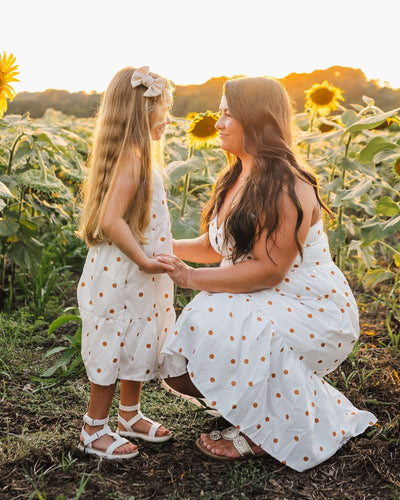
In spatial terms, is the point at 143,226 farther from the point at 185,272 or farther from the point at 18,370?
the point at 18,370

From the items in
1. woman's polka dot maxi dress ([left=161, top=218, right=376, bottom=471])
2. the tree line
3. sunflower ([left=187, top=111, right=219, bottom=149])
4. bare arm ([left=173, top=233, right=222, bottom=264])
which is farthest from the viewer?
the tree line

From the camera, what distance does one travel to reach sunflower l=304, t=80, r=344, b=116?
4.09 meters

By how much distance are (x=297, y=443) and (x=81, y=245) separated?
266cm

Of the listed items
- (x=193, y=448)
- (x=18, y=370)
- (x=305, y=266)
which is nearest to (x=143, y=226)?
(x=305, y=266)

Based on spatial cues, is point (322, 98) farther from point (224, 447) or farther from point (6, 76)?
point (224, 447)

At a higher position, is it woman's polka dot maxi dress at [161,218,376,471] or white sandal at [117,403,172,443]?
woman's polka dot maxi dress at [161,218,376,471]

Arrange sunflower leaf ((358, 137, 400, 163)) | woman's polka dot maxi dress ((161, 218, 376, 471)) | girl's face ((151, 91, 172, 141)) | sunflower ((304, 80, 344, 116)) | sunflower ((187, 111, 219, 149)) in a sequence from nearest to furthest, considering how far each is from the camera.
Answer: woman's polka dot maxi dress ((161, 218, 376, 471)), girl's face ((151, 91, 172, 141)), sunflower leaf ((358, 137, 400, 163)), sunflower ((187, 111, 219, 149)), sunflower ((304, 80, 344, 116))

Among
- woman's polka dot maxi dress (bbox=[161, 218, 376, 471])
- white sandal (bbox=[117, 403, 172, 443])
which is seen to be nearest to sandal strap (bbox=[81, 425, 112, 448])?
→ white sandal (bbox=[117, 403, 172, 443])

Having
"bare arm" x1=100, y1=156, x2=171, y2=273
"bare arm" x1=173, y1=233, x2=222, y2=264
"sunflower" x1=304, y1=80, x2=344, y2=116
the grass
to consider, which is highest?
"sunflower" x1=304, y1=80, x2=344, y2=116

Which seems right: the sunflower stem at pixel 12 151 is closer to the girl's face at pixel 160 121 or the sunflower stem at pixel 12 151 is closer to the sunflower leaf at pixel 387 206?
the girl's face at pixel 160 121

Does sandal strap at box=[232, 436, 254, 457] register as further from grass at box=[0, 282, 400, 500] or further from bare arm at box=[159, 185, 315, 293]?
bare arm at box=[159, 185, 315, 293]

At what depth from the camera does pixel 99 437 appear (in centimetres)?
220

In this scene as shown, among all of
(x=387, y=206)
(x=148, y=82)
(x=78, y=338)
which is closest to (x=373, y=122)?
(x=387, y=206)

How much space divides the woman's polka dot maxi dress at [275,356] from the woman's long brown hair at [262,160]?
0.18 m
